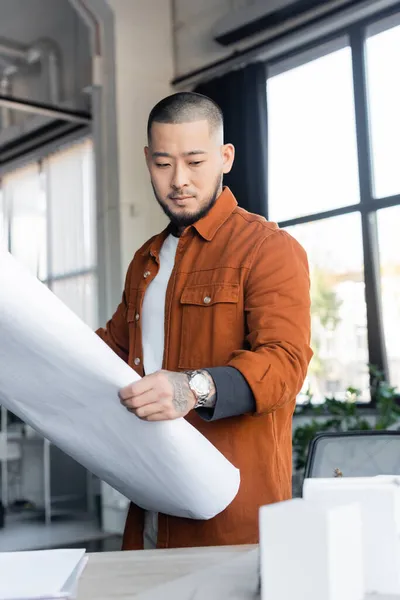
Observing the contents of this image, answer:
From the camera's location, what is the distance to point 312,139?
15.9 ft

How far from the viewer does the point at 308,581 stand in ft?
2.04

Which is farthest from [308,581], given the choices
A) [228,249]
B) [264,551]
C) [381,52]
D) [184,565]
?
[381,52]

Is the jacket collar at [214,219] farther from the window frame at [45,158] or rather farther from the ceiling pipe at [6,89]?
the ceiling pipe at [6,89]

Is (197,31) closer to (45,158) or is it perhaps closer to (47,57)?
(47,57)

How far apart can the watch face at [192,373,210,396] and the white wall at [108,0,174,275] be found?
178 inches

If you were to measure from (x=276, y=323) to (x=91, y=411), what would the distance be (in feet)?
1.16

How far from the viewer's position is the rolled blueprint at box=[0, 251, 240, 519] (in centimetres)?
87

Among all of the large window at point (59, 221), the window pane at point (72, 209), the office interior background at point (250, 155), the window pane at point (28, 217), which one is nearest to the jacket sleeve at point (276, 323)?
the office interior background at point (250, 155)

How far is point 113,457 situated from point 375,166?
372cm

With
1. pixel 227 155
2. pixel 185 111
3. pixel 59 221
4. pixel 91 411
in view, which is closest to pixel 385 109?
pixel 227 155

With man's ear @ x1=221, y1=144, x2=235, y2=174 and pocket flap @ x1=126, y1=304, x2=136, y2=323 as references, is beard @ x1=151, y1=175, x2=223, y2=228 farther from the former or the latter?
pocket flap @ x1=126, y1=304, x2=136, y2=323

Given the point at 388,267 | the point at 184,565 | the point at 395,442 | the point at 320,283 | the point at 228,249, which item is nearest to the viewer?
the point at 184,565

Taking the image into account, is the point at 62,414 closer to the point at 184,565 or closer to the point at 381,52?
the point at 184,565

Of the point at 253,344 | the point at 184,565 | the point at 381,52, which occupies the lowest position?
the point at 184,565
